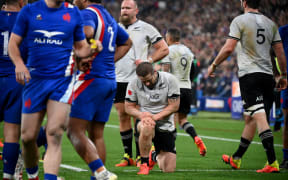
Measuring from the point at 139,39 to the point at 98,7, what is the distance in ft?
9.13

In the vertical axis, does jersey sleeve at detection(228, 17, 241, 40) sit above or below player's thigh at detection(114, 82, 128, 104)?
above

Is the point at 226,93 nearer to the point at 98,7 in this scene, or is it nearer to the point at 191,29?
the point at 191,29

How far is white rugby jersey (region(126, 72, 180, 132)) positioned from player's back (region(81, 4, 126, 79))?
1.88m

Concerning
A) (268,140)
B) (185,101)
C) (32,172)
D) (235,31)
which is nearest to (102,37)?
(32,172)

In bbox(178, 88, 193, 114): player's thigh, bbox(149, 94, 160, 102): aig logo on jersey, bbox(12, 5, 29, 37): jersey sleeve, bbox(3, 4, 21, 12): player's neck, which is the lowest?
bbox(178, 88, 193, 114): player's thigh

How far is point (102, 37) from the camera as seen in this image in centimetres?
553

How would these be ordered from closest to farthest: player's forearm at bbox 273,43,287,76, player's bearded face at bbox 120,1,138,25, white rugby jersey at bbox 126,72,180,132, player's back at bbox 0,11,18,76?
player's back at bbox 0,11,18,76 → white rugby jersey at bbox 126,72,180,132 → player's forearm at bbox 273,43,287,76 → player's bearded face at bbox 120,1,138,25

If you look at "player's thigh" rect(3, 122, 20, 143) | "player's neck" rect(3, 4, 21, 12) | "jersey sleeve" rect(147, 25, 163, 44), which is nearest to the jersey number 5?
"jersey sleeve" rect(147, 25, 163, 44)

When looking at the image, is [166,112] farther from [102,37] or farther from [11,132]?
[11,132]

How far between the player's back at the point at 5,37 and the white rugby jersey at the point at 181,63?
5.71 metres

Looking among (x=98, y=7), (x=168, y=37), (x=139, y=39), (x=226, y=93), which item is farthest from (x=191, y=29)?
(x=98, y=7)

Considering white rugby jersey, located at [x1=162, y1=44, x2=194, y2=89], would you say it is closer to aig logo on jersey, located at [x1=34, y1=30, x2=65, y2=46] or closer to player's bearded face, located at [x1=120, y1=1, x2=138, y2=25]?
player's bearded face, located at [x1=120, y1=1, x2=138, y2=25]

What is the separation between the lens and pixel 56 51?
4.98m

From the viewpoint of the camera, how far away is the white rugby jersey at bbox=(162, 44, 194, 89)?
11.1 metres
